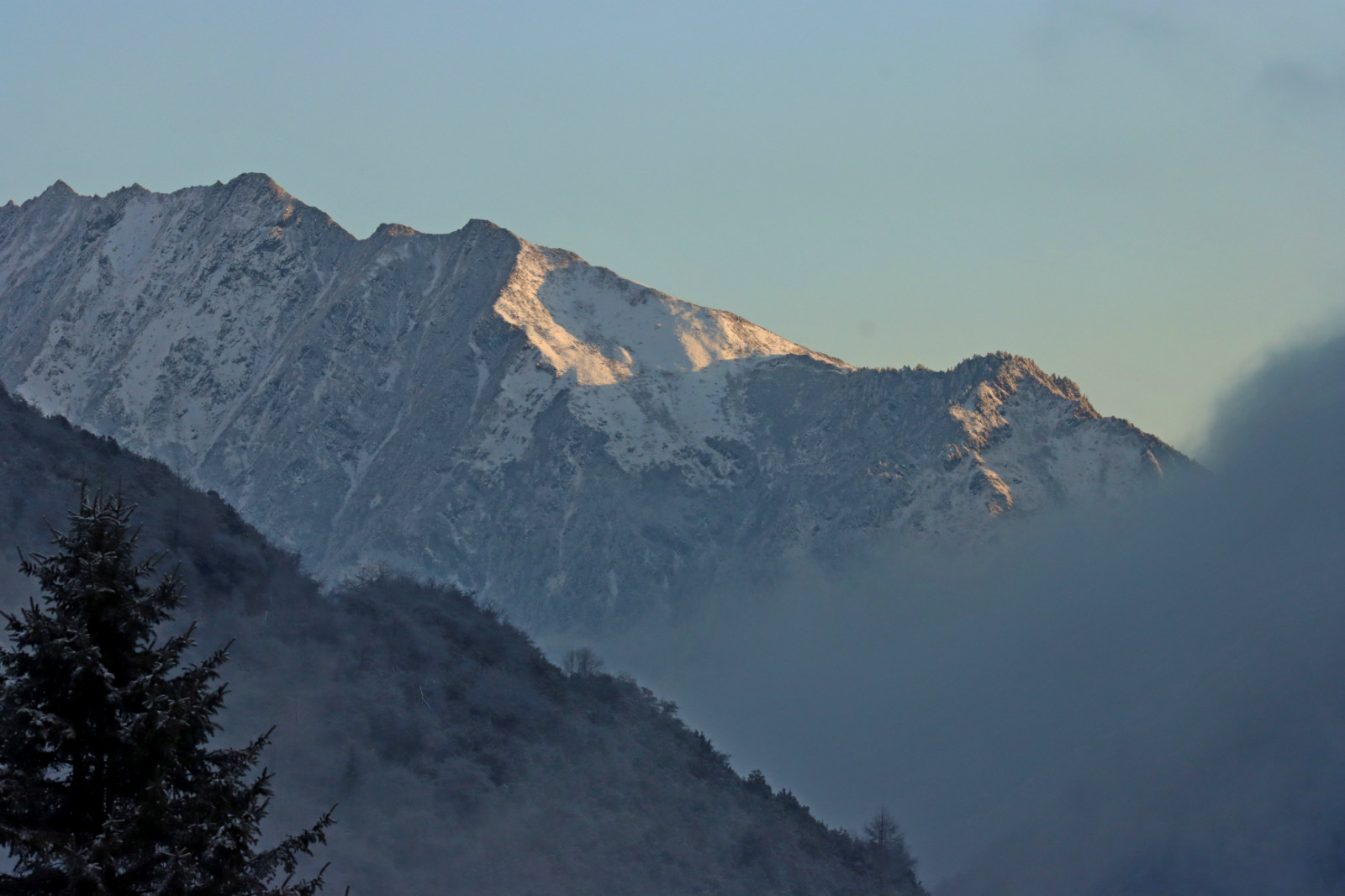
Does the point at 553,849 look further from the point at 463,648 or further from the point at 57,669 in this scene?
the point at 57,669

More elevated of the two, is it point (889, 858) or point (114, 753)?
point (889, 858)

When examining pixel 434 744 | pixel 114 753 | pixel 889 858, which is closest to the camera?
pixel 114 753

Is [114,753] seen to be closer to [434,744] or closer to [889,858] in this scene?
[434,744]

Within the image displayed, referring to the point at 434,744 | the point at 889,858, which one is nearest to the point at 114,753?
the point at 434,744

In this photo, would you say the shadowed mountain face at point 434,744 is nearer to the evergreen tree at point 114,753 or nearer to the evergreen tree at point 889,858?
the evergreen tree at point 889,858

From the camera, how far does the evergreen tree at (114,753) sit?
17906 mm

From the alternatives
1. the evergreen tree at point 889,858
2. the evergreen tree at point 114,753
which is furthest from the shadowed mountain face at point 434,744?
the evergreen tree at point 114,753

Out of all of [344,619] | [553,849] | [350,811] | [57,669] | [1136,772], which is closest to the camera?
[57,669]

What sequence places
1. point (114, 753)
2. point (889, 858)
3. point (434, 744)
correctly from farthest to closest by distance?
1. point (889, 858)
2. point (434, 744)
3. point (114, 753)

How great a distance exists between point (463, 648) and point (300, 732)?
31529 millimetres

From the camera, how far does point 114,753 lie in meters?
18.4

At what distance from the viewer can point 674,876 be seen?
104 m

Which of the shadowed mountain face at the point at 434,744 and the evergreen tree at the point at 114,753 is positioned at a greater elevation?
the shadowed mountain face at the point at 434,744

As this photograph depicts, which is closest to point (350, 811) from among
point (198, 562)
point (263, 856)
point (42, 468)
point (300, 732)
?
point (300, 732)
